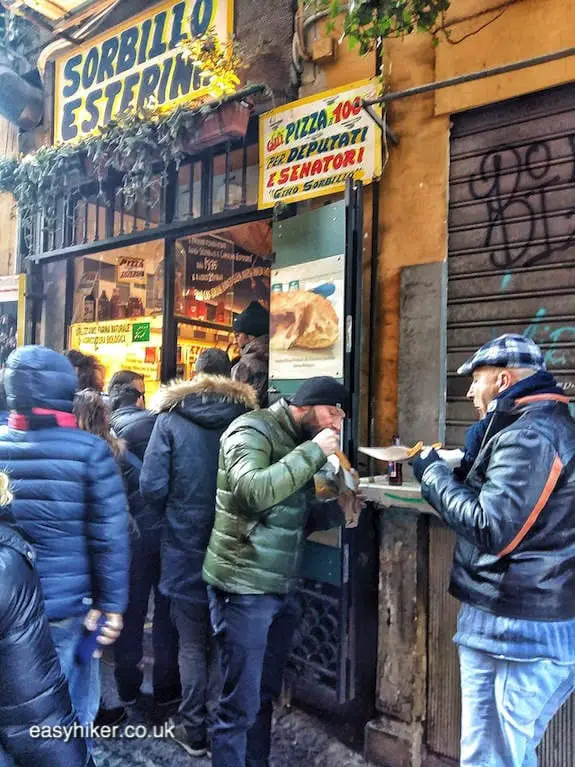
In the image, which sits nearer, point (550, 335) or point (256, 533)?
point (256, 533)

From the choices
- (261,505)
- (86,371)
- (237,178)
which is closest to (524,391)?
(261,505)

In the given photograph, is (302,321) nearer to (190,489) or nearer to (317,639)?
(190,489)

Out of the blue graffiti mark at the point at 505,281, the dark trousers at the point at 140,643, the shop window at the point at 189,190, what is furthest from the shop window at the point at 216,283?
the blue graffiti mark at the point at 505,281

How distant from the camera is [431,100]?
396 cm

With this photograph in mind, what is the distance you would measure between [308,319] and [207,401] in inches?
39.3

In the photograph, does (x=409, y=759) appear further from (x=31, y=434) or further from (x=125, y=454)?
(x=31, y=434)

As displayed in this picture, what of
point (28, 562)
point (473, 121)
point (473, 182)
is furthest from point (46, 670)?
point (473, 121)

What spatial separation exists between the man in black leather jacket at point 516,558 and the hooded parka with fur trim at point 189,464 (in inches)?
64.0

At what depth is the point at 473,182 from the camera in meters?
3.84

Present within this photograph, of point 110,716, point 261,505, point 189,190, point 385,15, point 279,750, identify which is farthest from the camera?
point 189,190

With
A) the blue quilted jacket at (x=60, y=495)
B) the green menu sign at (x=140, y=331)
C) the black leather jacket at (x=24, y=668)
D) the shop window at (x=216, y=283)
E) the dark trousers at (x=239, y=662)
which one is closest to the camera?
the black leather jacket at (x=24, y=668)

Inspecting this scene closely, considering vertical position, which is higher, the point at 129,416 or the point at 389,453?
the point at 129,416

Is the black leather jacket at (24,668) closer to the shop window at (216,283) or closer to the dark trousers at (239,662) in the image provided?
the dark trousers at (239,662)

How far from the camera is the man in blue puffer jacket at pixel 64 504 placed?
9.00 ft
